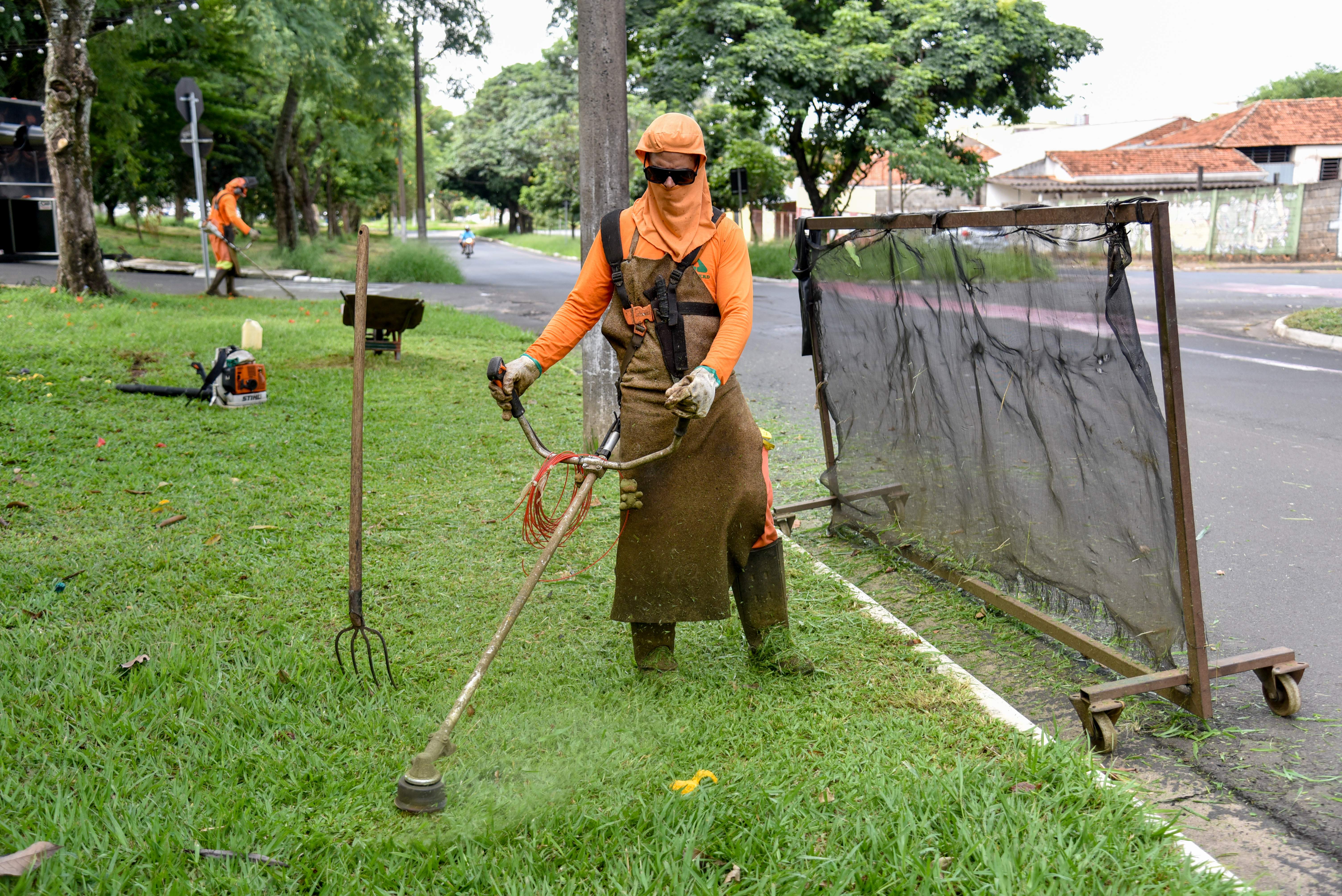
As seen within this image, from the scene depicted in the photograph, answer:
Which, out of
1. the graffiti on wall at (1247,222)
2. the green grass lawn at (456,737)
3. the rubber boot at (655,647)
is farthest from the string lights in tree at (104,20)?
the graffiti on wall at (1247,222)

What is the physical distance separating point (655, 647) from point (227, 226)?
46.1ft

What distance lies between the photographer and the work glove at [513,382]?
3.32 metres

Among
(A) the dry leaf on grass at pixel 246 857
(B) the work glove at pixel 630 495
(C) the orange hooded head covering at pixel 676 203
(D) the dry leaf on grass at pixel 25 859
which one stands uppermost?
(C) the orange hooded head covering at pixel 676 203

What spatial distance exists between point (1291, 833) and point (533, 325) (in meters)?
13.4

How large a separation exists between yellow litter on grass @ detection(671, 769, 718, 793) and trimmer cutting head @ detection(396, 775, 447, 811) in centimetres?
61

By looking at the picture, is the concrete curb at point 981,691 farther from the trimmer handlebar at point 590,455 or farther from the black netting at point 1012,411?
the trimmer handlebar at point 590,455

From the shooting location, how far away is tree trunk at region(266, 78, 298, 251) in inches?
961

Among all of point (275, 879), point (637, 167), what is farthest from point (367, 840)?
point (637, 167)

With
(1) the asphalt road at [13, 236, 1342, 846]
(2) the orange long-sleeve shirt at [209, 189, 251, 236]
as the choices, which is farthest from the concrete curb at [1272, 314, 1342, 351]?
(2) the orange long-sleeve shirt at [209, 189, 251, 236]

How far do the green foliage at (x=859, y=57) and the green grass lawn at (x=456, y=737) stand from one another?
20013 millimetres

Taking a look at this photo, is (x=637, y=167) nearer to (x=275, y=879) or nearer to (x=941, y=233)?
(x=941, y=233)

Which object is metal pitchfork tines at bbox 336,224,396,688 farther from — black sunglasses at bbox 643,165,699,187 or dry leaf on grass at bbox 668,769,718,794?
dry leaf on grass at bbox 668,769,718,794

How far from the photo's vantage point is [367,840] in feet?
8.89

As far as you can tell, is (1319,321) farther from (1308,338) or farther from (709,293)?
(709,293)
